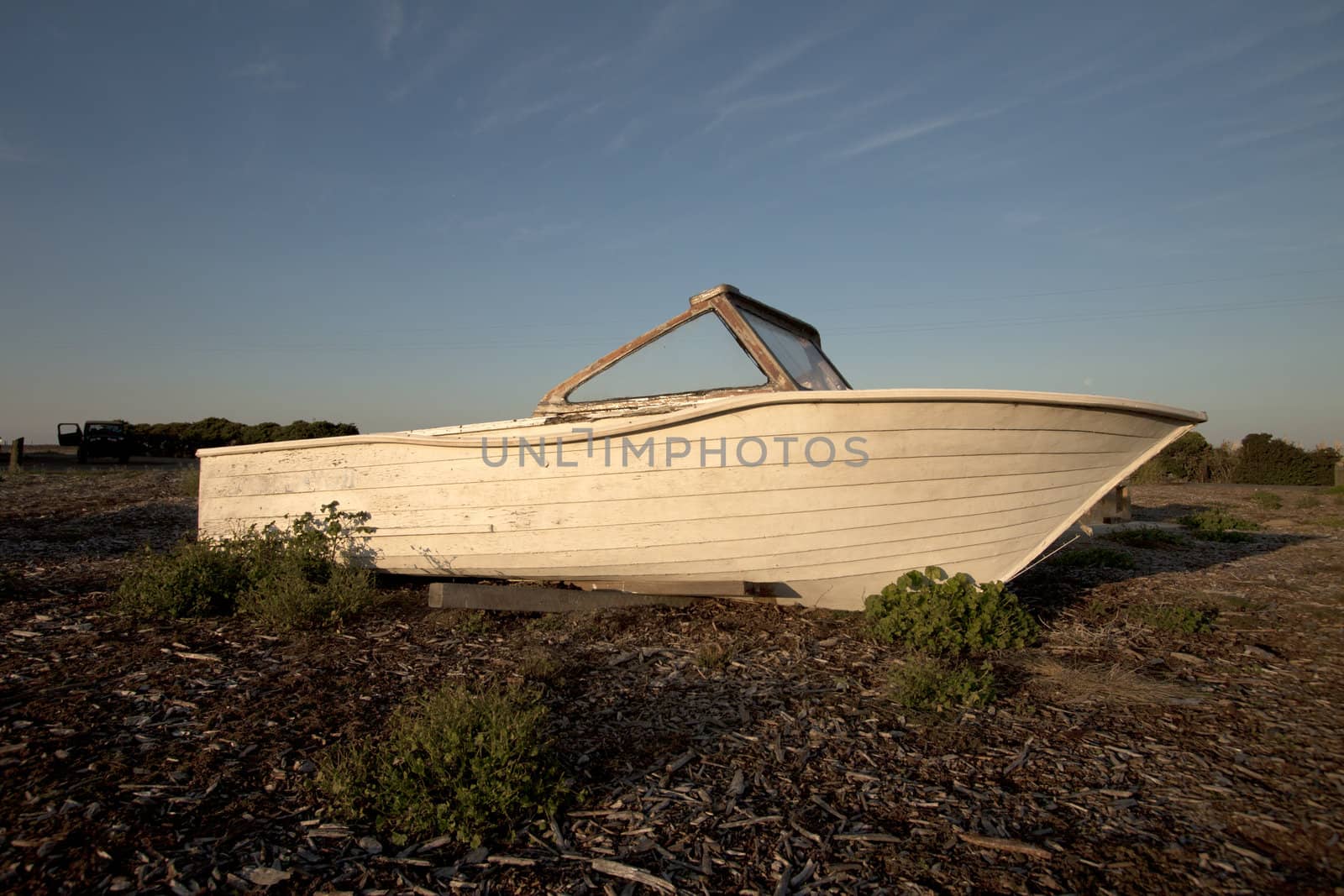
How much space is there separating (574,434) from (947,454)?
2.37 m

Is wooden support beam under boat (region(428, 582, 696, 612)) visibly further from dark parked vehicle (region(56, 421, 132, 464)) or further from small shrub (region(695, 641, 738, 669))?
dark parked vehicle (region(56, 421, 132, 464))

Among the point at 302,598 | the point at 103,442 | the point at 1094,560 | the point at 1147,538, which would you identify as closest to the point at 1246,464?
the point at 1147,538

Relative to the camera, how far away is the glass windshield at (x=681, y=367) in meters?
5.33

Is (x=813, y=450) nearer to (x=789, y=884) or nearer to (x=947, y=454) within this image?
(x=947, y=454)

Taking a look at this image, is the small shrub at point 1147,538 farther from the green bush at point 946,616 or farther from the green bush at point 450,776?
the green bush at point 450,776

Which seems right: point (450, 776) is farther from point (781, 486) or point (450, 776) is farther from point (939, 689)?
point (781, 486)

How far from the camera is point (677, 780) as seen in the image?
2.80 meters

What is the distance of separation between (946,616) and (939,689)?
0.95 metres

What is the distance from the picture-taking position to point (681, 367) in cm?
553

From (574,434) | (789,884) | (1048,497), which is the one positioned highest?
(574,434)

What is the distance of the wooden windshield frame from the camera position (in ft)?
16.9

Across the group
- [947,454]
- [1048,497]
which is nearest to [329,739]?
[947,454]

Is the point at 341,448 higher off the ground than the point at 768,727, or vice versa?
the point at 341,448

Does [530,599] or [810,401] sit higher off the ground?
[810,401]
